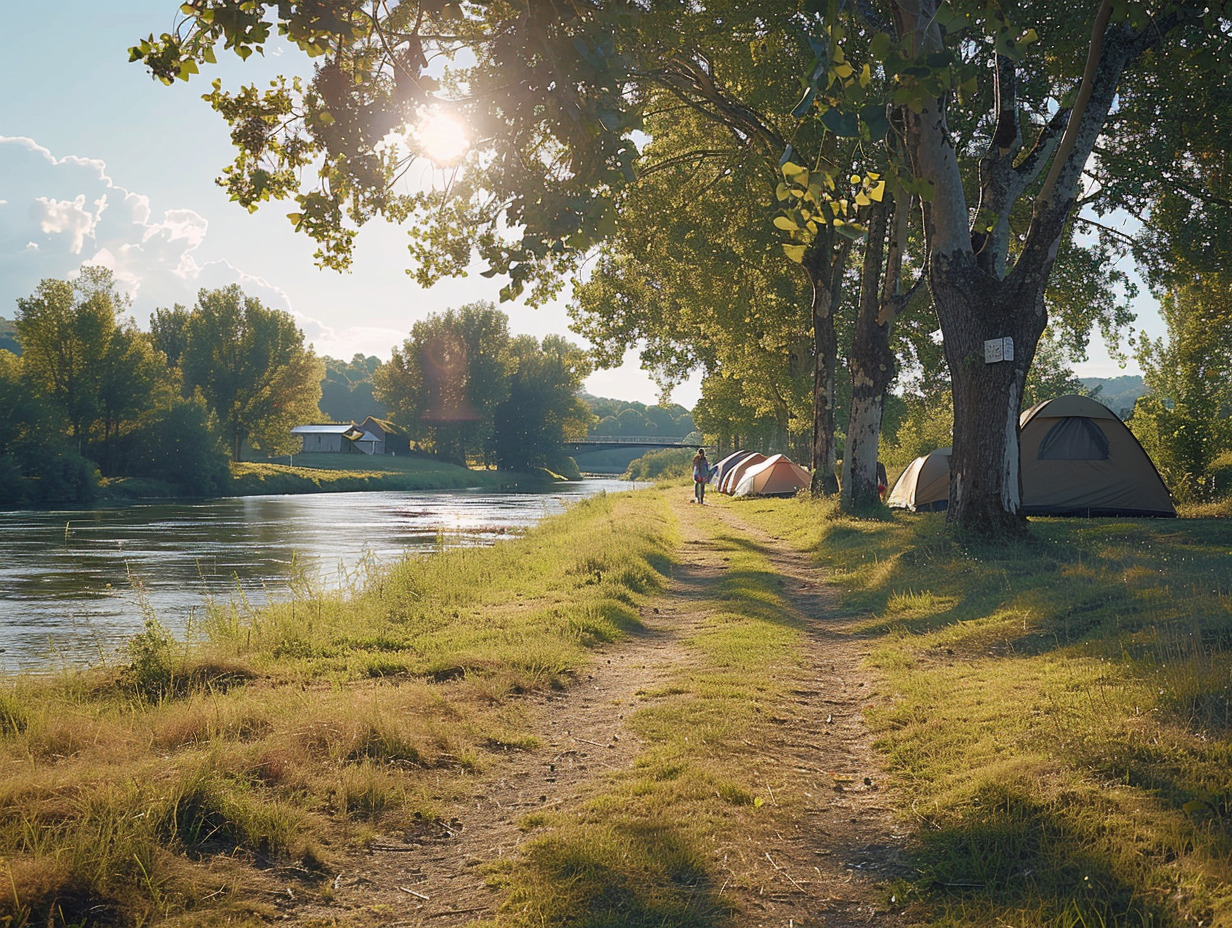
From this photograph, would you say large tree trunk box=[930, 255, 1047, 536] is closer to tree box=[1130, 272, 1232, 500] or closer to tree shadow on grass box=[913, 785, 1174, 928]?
tree shadow on grass box=[913, 785, 1174, 928]

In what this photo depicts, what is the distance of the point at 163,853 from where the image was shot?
363 cm

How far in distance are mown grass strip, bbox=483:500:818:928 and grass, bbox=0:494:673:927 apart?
0.87 metres

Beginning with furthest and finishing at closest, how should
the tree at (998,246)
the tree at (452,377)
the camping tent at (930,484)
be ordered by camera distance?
the tree at (452,377), the camping tent at (930,484), the tree at (998,246)

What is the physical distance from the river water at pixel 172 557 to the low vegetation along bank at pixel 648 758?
2.35 metres

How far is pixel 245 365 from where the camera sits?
2601 inches

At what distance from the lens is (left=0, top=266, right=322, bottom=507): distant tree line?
38562 millimetres

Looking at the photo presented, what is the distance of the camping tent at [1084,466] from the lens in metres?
16.2

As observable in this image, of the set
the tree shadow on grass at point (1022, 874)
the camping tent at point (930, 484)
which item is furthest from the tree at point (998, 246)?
the camping tent at point (930, 484)

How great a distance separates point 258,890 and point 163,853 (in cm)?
42

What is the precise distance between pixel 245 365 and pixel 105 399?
1959cm

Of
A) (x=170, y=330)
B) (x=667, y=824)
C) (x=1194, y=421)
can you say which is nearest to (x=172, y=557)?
(x=667, y=824)

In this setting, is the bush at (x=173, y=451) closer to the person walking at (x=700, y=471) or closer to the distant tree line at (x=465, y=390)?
the person walking at (x=700, y=471)

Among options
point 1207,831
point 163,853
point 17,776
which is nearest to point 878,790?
point 1207,831

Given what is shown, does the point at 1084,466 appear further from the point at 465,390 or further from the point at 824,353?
the point at 465,390
